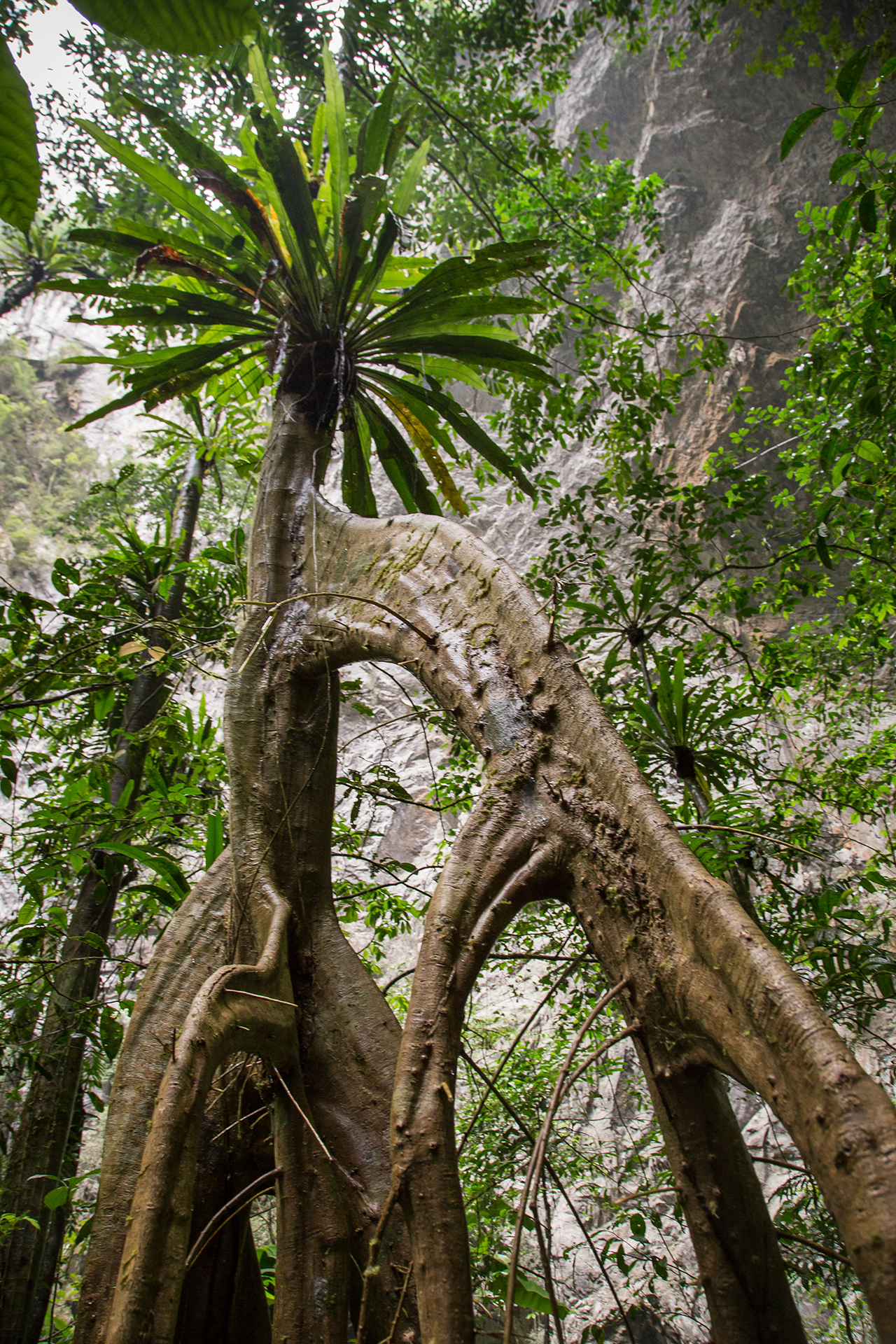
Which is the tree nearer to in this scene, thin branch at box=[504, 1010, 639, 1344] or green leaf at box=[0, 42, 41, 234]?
thin branch at box=[504, 1010, 639, 1344]

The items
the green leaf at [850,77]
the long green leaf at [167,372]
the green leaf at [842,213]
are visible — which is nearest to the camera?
the green leaf at [850,77]

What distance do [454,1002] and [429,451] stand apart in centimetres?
215

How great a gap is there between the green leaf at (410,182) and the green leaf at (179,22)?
259cm

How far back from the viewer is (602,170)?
4973 mm

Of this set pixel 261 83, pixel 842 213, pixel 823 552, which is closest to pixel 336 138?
pixel 261 83

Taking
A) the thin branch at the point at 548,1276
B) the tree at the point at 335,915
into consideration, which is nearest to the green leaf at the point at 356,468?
the tree at the point at 335,915

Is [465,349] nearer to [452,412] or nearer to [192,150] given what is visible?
[452,412]

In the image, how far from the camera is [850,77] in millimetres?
1502

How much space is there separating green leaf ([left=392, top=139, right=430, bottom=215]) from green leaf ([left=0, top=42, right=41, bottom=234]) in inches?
104

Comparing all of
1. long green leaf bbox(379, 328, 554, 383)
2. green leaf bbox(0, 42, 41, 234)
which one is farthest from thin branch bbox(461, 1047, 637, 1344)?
long green leaf bbox(379, 328, 554, 383)

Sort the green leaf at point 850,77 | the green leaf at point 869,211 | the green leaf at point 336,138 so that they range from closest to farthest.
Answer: the green leaf at point 850,77 → the green leaf at point 869,211 → the green leaf at point 336,138

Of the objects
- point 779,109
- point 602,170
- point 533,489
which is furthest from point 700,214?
point 533,489

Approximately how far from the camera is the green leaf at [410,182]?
8.68ft

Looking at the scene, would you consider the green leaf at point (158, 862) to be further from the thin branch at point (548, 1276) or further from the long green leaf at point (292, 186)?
the long green leaf at point (292, 186)
